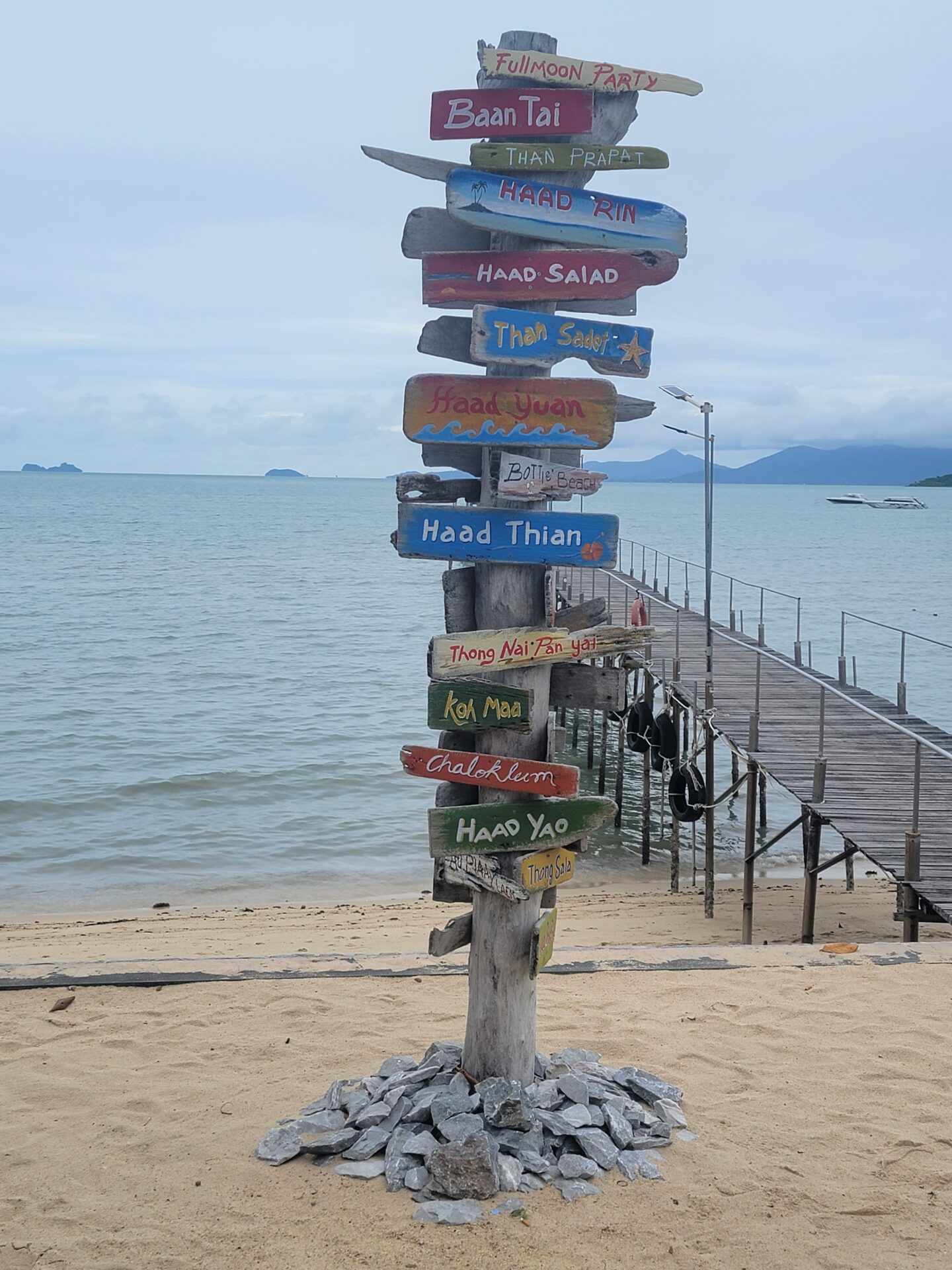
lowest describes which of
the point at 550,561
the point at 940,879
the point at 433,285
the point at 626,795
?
the point at 626,795

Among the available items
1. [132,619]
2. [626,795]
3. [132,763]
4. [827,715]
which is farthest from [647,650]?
[132,619]

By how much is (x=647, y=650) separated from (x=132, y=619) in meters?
28.2

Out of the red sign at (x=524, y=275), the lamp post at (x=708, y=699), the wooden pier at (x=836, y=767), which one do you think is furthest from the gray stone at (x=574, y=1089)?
the lamp post at (x=708, y=699)

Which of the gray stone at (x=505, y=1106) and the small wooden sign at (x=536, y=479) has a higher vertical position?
the small wooden sign at (x=536, y=479)

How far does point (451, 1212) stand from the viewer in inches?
166

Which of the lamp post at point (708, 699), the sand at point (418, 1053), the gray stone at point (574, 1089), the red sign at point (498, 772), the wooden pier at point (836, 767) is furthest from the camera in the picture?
the lamp post at point (708, 699)

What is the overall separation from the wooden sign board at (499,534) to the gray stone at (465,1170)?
2.26m

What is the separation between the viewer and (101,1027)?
5.99 m

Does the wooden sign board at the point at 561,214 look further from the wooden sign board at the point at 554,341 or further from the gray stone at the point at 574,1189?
the gray stone at the point at 574,1189

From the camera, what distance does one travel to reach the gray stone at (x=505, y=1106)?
4523mm

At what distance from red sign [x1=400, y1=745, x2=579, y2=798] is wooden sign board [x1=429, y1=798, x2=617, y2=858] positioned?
0.08m

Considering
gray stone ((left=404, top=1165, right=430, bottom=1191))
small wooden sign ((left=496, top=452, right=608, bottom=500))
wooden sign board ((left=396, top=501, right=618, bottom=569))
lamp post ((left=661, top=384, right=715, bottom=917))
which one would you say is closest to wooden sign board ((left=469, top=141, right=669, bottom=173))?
small wooden sign ((left=496, top=452, right=608, bottom=500))

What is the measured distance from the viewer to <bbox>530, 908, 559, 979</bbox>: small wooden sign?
456 cm

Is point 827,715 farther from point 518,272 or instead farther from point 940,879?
point 518,272
